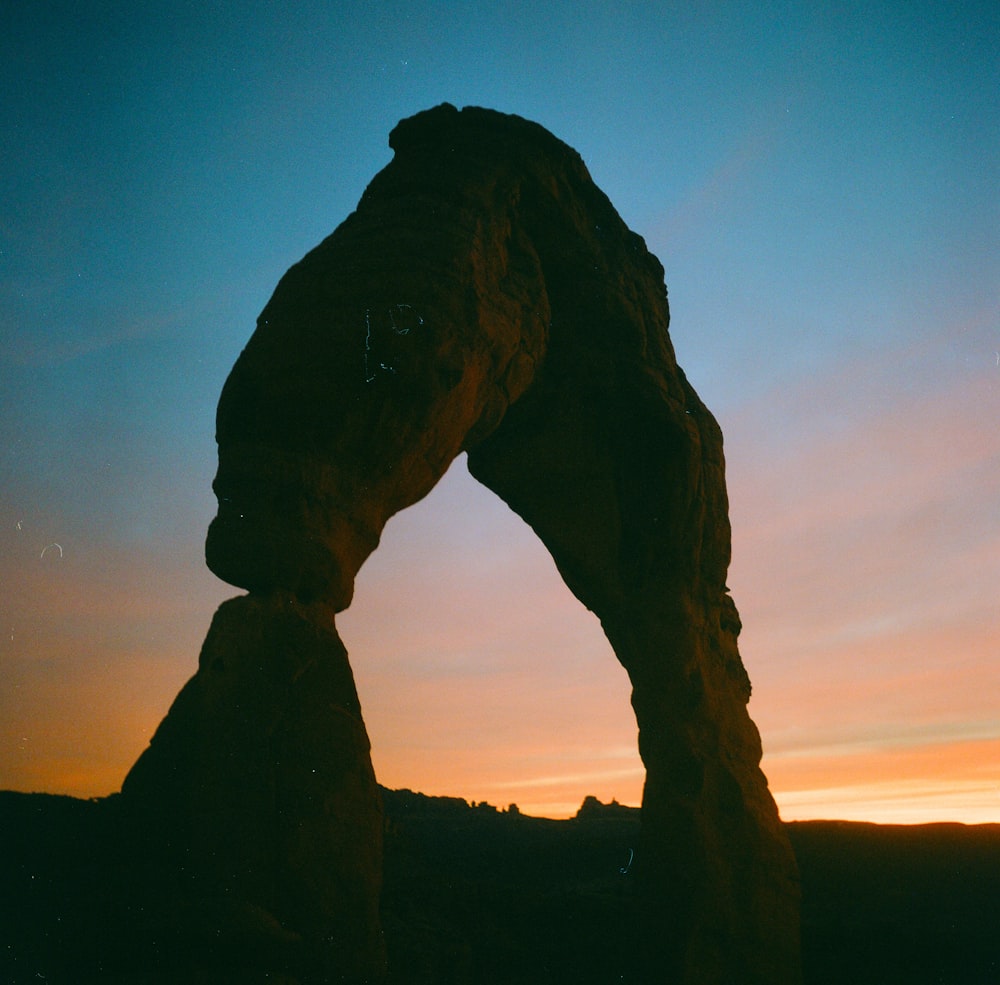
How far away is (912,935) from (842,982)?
1.58 m

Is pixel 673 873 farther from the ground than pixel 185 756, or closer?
closer

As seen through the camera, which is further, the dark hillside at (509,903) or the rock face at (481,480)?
the rock face at (481,480)

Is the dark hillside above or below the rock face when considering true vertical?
below

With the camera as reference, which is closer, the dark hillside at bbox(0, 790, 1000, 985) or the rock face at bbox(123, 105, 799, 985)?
the dark hillside at bbox(0, 790, 1000, 985)

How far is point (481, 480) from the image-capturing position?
10156 mm

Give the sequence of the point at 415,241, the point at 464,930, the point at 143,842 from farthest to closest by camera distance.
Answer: the point at 464,930 → the point at 415,241 → the point at 143,842

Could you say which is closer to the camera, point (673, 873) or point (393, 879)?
point (673, 873)

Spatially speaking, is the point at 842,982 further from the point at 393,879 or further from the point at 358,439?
the point at 358,439

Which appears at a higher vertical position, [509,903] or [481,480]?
[481,480]

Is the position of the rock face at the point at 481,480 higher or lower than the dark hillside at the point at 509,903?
higher

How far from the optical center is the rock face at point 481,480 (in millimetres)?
5047

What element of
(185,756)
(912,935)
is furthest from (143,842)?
(912,935)

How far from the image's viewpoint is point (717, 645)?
31.8 feet

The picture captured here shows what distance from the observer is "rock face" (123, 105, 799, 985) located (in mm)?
5047
